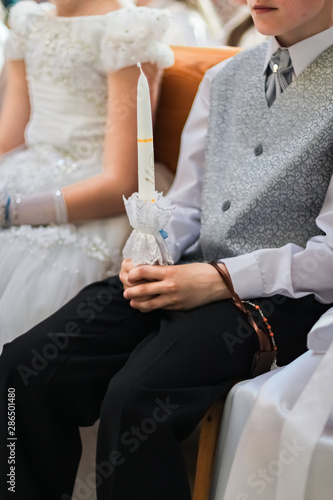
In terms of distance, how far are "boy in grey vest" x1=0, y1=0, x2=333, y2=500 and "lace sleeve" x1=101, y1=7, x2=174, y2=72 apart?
13.4 inches

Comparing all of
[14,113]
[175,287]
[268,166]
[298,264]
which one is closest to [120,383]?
[175,287]

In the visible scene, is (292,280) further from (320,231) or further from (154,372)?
(154,372)

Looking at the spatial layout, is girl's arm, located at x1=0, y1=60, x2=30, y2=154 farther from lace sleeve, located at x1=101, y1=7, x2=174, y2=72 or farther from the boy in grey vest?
the boy in grey vest

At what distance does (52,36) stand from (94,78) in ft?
0.53

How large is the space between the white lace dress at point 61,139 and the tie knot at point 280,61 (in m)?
0.36

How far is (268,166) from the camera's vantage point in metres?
1.23

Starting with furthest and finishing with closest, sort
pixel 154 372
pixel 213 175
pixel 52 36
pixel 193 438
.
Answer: pixel 52 36 → pixel 193 438 → pixel 213 175 → pixel 154 372

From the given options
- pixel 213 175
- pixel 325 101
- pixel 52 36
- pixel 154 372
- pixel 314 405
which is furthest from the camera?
pixel 52 36

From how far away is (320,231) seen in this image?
124 centimetres

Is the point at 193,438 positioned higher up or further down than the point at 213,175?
further down

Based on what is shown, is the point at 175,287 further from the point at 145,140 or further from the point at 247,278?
the point at 145,140

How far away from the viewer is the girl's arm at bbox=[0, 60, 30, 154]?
1795 mm

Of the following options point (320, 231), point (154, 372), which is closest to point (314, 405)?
point (154, 372)

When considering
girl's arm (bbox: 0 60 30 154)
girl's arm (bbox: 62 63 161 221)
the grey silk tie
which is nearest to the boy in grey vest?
the grey silk tie
